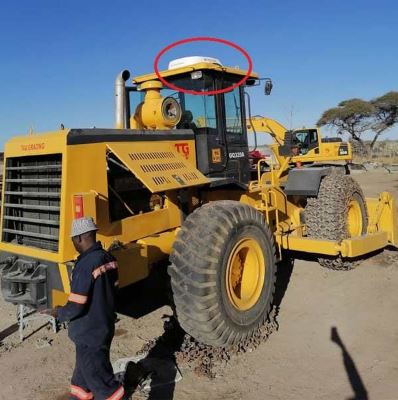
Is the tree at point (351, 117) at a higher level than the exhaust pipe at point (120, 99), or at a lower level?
higher

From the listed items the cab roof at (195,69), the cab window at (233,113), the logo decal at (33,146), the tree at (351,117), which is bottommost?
the logo decal at (33,146)

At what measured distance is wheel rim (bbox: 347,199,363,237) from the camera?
6.96 metres

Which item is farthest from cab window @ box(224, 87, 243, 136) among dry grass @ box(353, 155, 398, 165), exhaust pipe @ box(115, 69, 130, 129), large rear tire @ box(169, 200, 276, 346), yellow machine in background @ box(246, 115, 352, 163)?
dry grass @ box(353, 155, 398, 165)

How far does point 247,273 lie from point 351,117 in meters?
40.8

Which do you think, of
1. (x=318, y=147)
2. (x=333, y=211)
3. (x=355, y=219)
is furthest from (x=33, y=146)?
(x=318, y=147)

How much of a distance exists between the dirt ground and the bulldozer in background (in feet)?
1.36

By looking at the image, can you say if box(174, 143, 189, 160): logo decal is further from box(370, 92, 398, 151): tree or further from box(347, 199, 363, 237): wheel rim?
box(370, 92, 398, 151): tree

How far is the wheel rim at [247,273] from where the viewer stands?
193 inches

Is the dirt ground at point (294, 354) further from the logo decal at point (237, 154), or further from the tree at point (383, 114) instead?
the tree at point (383, 114)

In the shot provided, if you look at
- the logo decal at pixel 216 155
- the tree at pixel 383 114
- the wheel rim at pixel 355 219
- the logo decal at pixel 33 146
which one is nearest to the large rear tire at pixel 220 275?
the logo decal at pixel 216 155

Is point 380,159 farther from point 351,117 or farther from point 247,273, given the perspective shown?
point 247,273

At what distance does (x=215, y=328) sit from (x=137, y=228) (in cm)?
119

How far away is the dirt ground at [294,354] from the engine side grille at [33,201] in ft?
3.96

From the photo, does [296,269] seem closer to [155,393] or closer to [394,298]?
[394,298]
